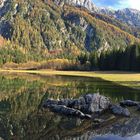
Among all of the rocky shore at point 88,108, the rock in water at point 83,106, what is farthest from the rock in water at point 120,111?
the rock in water at point 83,106

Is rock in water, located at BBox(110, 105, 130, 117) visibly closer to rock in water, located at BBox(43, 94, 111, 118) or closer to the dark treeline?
rock in water, located at BBox(43, 94, 111, 118)

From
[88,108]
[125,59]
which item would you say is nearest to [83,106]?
[88,108]

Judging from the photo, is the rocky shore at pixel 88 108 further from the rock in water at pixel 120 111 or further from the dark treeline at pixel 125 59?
the dark treeline at pixel 125 59

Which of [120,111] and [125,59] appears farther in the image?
[125,59]

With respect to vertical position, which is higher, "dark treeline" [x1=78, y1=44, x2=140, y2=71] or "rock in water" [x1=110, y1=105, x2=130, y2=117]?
"dark treeline" [x1=78, y1=44, x2=140, y2=71]

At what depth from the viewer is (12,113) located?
4244cm

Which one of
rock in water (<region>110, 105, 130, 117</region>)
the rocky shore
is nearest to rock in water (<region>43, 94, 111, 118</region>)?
the rocky shore

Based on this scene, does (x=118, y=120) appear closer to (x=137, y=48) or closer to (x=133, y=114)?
(x=133, y=114)

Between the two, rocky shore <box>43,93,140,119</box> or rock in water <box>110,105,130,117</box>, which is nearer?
rock in water <box>110,105,130,117</box>

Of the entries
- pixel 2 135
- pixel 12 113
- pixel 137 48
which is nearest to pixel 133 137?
pixel 2 135

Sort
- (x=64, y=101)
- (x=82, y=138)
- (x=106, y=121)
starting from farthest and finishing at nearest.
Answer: (x=64, y=101)
(x=106, y=121)
(x=82, y=138)

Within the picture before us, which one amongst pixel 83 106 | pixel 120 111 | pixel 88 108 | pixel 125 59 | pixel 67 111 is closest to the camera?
pixel 67 111

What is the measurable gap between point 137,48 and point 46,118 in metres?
143

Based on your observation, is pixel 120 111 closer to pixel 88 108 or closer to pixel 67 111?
pixel 88 108
